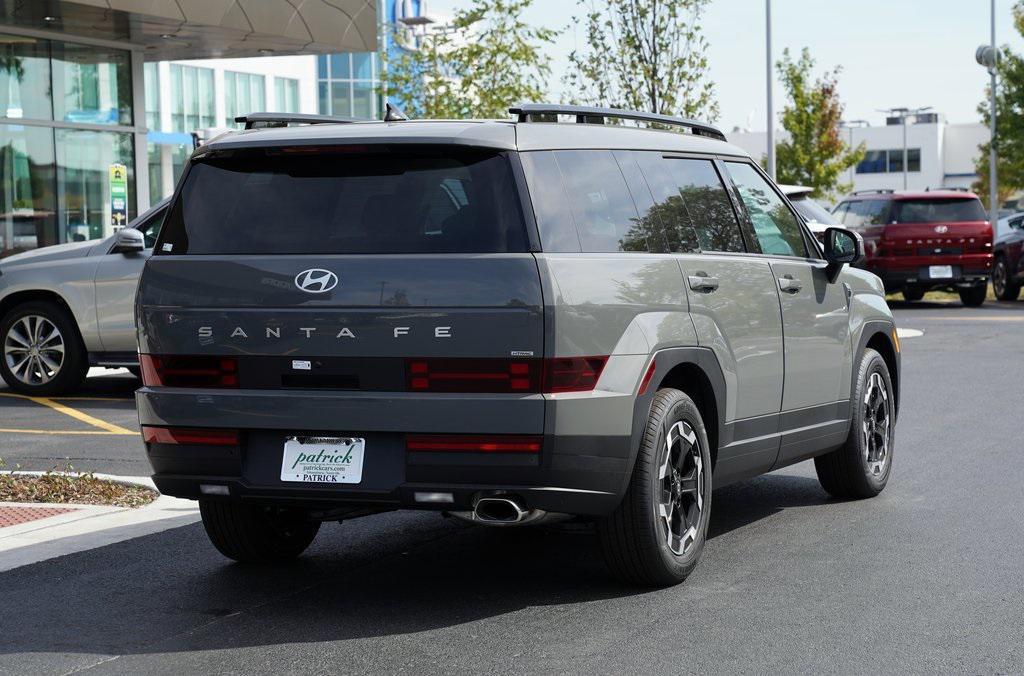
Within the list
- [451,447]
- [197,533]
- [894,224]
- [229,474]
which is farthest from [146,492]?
[894,224]

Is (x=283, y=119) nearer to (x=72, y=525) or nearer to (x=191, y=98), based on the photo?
(x=72, y=525)

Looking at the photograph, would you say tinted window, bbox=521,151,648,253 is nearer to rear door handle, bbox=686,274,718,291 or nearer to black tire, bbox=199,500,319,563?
rear door handle, bbox=686,274,718,291

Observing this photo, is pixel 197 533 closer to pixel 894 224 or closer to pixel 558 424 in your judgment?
pixel 558 424

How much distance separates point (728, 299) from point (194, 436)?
2.39m

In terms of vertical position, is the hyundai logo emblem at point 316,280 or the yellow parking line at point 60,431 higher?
the hyundai logo emblem at point 316,280

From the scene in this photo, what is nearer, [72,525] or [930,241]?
[72,525]

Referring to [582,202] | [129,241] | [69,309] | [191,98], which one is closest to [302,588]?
[582,202]

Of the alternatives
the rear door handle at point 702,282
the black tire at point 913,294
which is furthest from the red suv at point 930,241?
the rear door handle at point 702,282

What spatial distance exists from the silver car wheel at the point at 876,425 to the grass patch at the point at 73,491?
399 centimetres

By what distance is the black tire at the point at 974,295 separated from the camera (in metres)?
27.6

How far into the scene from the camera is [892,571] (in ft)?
22.3

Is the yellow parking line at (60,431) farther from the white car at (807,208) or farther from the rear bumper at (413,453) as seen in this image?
the white car at (807,208)

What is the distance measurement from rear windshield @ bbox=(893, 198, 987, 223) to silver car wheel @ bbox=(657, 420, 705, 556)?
2102 cm

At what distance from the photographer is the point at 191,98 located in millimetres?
49781
